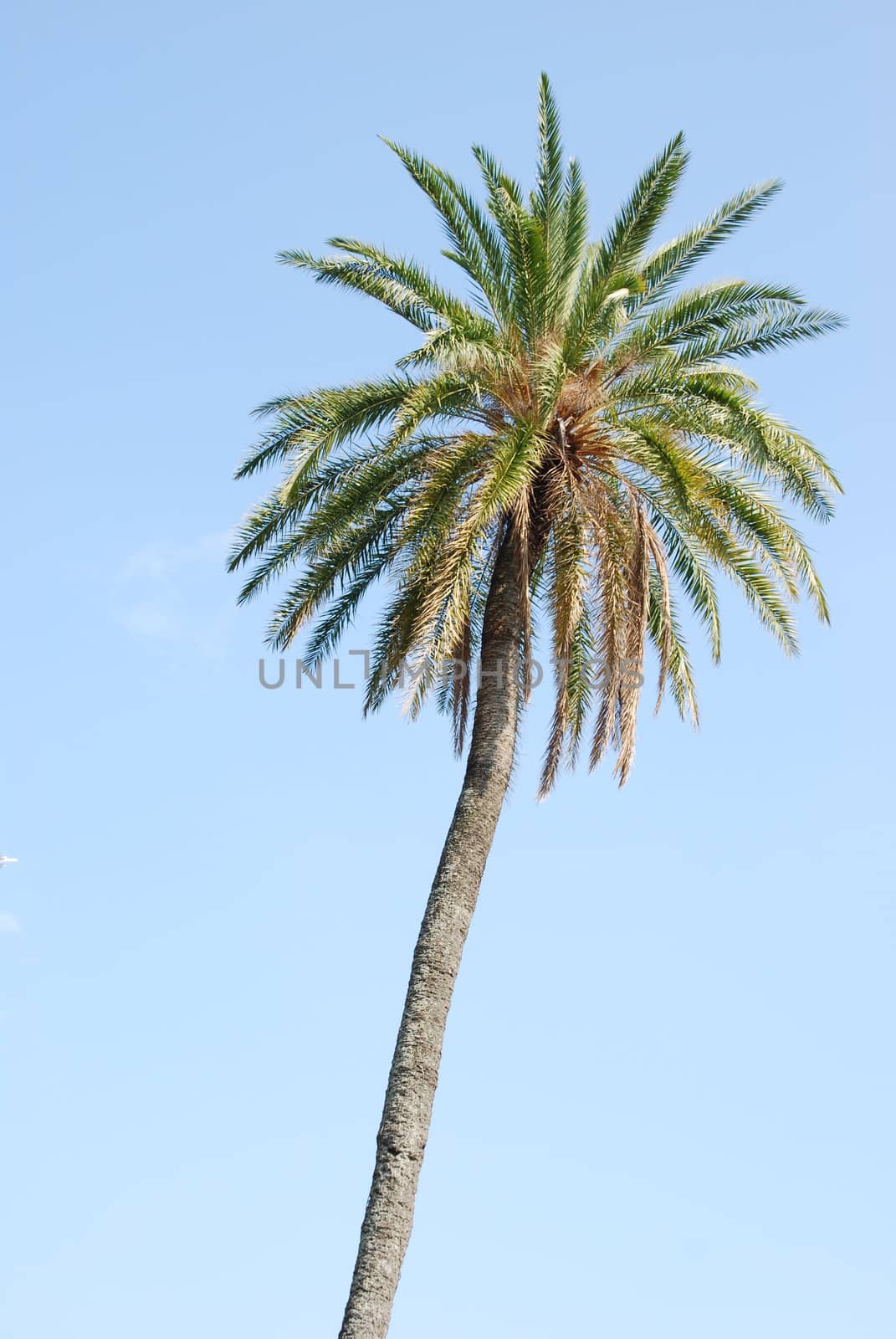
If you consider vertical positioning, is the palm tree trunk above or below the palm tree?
below

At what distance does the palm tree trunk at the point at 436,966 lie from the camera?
11977 millimetres

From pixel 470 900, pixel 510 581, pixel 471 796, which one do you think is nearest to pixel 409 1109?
pixel 470 900

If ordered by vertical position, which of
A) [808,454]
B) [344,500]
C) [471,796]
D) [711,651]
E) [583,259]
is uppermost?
[583,259]

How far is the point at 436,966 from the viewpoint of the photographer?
Answer: 13.4 m

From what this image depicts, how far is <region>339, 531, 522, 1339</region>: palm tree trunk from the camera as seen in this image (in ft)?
Answer: 39.3

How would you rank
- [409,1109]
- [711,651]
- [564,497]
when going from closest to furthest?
[409,1109] < [564,497] < [711,651]

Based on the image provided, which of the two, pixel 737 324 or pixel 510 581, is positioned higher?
pixel 737 324

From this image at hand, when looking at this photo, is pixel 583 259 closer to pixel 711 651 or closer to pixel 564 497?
pixel 564 497

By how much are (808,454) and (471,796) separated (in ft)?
17.9

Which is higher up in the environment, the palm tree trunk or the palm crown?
the palm crown

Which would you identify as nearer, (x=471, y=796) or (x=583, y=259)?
(x=471, y=796)

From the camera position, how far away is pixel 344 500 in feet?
52.5

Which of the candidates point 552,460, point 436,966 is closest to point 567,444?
point 552,460

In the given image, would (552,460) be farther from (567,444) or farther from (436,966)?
(436,966)
